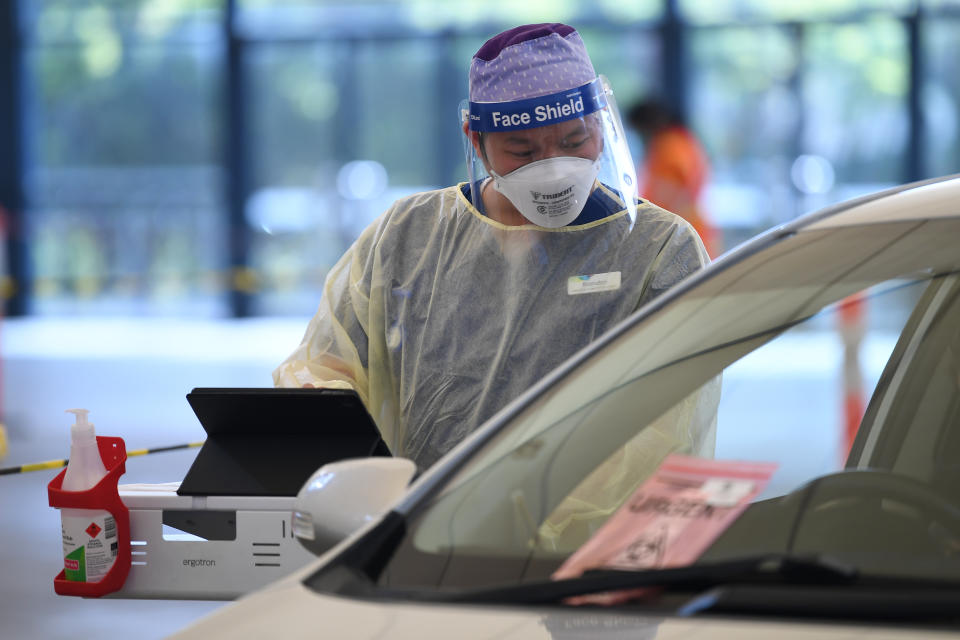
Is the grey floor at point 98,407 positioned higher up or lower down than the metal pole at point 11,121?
lower down

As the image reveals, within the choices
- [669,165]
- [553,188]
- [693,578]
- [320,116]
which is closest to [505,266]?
[553,188]

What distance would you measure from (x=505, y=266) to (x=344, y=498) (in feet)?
3.04

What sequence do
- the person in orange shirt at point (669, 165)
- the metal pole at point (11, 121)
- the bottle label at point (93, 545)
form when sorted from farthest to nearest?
the metal pole at point (11, 121), the person in orange shirt at point (669, 165), the bottle label at point (93, 545)

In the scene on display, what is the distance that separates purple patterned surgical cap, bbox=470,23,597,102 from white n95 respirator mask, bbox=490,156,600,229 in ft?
0.42

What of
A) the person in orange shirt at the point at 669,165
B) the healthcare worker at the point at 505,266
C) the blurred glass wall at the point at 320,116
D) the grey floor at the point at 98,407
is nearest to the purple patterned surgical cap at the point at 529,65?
the healthcare worker at the point at 505,266

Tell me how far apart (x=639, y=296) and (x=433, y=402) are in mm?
405

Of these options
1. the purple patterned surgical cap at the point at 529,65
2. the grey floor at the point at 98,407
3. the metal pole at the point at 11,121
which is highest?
the purple patterned surgical cap at the point at 529,65

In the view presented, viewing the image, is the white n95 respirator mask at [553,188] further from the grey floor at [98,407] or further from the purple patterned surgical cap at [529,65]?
the grey floor at [98,407]

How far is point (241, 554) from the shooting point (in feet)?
5.80

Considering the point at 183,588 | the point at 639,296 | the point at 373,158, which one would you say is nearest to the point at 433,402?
the point at 639,296

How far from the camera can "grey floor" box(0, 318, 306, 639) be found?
3570 millimetres

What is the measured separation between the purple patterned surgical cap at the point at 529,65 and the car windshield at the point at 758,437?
655 mm

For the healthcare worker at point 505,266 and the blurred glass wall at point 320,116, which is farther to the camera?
the blurred glass wall at point 320,116

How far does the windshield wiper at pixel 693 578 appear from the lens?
1130mm
